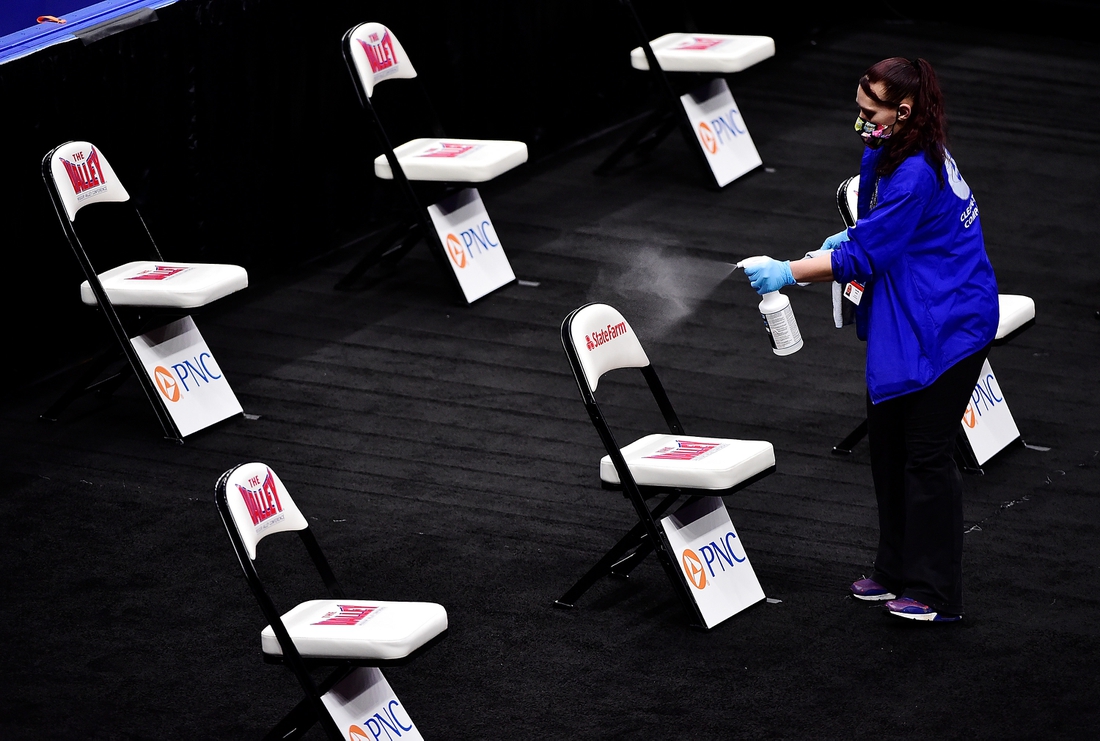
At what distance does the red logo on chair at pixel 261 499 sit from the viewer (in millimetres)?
3729

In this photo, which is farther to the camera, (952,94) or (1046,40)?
(1046,40)

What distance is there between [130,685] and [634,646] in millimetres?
1396

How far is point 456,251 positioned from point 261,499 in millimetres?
3148

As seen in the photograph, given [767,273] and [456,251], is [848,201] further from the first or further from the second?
[456,251]

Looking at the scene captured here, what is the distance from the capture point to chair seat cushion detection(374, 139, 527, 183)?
21.4ft

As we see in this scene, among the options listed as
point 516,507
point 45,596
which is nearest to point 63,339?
point 45,596

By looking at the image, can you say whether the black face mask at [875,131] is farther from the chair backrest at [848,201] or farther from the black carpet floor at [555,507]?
the black carpet floor at [555,507]

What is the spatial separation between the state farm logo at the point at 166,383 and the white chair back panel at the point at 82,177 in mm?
633

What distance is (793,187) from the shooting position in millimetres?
8078

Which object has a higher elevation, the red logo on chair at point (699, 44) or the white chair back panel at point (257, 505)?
the white chair back panel at point (257, 505)

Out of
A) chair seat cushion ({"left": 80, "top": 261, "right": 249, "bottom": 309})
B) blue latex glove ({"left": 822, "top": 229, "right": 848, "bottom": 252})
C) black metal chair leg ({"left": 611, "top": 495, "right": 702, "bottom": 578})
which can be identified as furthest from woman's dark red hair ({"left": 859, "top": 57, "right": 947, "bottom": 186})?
chair seat cushion ({"left": 80, "top": 261, "right": 249, "bottom": 309})

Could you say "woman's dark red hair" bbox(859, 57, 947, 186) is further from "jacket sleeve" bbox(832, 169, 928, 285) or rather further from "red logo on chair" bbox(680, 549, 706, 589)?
"red logo on chair" bbox(680, 549, 706, 589)

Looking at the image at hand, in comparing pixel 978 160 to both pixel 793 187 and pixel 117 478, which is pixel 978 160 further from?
pixel 117 478

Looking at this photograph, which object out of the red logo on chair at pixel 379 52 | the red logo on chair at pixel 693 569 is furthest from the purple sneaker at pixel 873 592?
the red logo on chair at pixel 379 52
